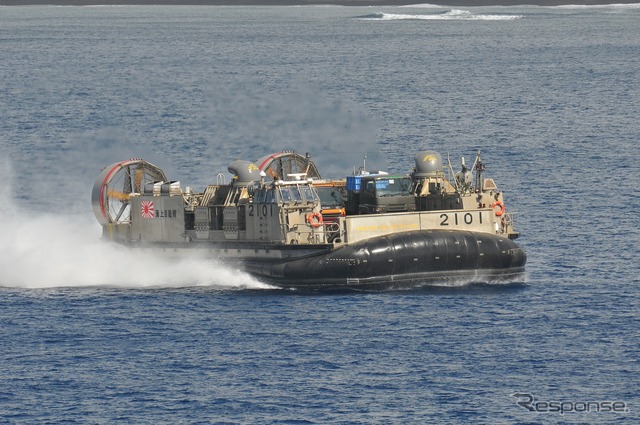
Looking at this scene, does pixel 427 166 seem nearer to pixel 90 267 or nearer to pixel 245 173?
pixel 245 173

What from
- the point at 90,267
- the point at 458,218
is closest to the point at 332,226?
the point at 458,218

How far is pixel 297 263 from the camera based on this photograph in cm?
6016

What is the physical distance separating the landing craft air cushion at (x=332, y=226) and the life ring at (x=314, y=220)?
4cm

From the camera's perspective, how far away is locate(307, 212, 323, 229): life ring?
60.2m

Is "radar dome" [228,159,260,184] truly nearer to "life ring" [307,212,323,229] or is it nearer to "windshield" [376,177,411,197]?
"life ring" [307,212,323,229]

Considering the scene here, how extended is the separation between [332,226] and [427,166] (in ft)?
23.0

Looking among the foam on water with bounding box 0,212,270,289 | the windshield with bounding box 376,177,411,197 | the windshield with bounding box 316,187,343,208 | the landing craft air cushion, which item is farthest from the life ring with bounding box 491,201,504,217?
the foam on water with bounding box 0,212,270,289

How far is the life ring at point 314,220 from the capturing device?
198 ft

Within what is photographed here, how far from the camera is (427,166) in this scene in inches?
2594

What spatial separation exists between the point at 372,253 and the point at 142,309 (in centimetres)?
973

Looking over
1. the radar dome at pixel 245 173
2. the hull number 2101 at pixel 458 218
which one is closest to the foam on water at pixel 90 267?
the radar dome at pixel 245 173

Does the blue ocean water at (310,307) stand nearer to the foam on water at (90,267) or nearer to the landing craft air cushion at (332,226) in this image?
the foam on water at (90,267)

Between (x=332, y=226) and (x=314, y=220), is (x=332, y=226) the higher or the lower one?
the lower one

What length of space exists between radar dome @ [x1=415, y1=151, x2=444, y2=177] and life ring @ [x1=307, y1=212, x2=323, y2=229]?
728 cm
